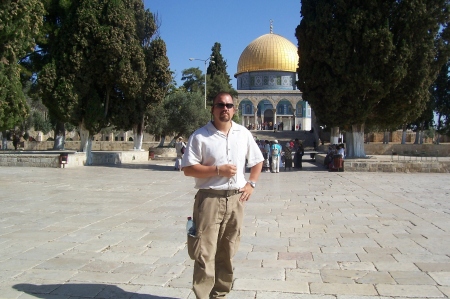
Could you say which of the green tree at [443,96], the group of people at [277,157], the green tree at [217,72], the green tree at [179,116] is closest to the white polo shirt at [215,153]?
the group of people at [277,157]

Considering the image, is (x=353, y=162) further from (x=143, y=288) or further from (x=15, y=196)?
(x=143, y=288)

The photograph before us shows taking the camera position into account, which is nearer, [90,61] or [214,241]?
[214,241]

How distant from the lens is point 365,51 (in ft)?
55.0

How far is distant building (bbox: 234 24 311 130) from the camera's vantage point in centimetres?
5784

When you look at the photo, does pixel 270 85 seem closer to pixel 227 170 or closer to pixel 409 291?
pixel 409 291

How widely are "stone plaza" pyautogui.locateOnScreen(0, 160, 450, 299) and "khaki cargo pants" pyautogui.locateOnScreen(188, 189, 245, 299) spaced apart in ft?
1.31

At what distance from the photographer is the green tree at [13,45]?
39.9 ft

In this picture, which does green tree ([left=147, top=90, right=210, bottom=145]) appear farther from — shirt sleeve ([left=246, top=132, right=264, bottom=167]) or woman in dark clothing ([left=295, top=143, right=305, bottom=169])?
shirt sleeve ([left=246, top=132, right=264, bottom=167])

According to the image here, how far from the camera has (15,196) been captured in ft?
29.9

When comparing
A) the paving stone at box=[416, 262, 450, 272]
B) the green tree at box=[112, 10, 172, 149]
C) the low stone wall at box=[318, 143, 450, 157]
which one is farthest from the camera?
the low stone wall at box=[318, 143, 450, 157]

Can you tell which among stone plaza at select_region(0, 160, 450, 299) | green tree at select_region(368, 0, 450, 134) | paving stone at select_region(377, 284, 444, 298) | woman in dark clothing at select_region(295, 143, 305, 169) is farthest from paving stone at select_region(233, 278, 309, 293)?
woman in dark clothing at select_region(295, 143, 305, 169)

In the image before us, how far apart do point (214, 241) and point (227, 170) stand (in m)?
0.52

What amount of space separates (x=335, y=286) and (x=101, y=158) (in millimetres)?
18125

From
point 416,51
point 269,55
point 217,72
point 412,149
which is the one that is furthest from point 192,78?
point 416,51
